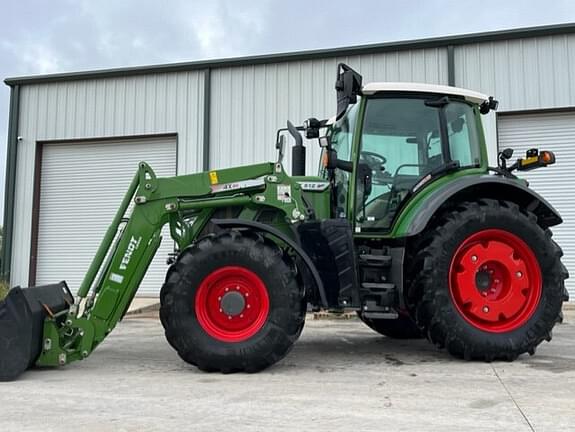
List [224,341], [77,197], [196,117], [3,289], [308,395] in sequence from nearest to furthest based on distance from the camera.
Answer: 1. [308,395]
2. [224,341]
3. [3,289]
4. [196,117]
5. [77,197]

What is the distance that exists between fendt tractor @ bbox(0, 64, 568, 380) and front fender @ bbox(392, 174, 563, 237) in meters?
0.02

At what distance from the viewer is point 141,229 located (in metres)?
4.79

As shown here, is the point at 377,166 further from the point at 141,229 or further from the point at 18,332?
the point at 18,332

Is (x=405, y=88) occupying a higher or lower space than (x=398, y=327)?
higher

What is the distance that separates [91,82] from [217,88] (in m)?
3.22

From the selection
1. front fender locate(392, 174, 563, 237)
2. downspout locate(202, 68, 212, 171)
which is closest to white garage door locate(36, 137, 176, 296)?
downspout locate(202, 68, 212, 171)

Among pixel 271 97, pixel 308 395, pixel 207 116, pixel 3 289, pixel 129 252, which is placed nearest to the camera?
pixel 308 395

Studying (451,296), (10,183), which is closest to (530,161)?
(451,296)

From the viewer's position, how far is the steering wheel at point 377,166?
5.18 meters

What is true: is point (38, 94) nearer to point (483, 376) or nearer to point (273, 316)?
point (273, 316)

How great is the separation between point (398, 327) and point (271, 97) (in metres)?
7.10

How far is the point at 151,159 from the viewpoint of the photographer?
12883mm

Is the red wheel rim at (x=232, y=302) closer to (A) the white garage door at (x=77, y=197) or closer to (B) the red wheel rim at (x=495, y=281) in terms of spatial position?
(B) the red wheel rim at (x=495, y=281)

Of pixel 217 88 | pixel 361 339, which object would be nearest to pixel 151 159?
pixel 217 88
